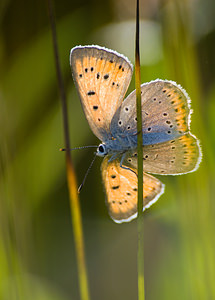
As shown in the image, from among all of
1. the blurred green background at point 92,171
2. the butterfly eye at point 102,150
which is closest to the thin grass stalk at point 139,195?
the blurred green background at point 92,171

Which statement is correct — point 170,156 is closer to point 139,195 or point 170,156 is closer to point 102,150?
point 102,150

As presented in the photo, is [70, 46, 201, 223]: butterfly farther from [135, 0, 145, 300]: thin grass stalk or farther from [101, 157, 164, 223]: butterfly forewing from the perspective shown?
[135, 0, 145, 300]: thin grass stalk

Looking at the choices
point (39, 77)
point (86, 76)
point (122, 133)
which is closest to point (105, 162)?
point (122, 133)

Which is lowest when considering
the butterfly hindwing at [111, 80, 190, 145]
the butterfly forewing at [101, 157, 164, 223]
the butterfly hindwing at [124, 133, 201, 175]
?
the butterfly forewing at [101, 157, 164, 223]

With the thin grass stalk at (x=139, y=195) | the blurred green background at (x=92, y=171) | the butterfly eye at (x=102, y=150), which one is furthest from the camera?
the butterfly eye at (x=102, y=150)

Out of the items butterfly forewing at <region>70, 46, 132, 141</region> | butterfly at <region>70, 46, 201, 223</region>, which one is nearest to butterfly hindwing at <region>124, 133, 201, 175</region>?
butterfly at <region>70, 46, 201, 223</region>

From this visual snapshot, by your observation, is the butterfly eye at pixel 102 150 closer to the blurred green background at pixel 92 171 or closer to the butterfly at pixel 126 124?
the butterfly at pixel 126 124
